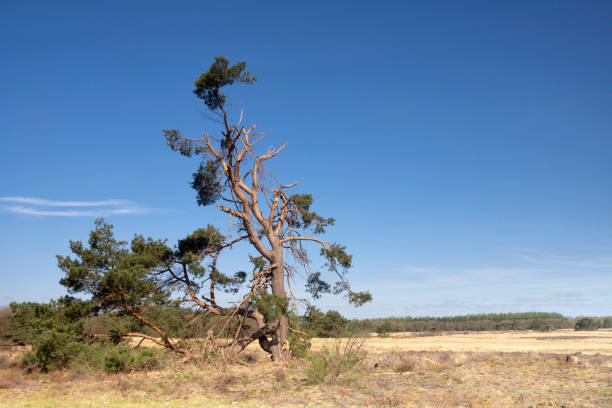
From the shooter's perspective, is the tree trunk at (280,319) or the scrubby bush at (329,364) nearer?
the scrubby bush at (329,364)

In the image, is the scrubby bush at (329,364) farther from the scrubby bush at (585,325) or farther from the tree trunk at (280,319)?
the scrubby bush at (585,325)

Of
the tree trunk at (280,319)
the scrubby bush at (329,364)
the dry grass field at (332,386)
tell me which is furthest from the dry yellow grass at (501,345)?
the dry grass field at (332,386)

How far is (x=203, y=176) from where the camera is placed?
850 inches

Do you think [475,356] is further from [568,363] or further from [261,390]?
[261,390]

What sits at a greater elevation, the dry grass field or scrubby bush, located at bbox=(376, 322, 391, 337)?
scrubby bush, located at bbox=(376, 322, 391, 337)

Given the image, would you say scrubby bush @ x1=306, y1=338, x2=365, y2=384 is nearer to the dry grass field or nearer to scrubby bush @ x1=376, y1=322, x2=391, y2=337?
the dry grass field

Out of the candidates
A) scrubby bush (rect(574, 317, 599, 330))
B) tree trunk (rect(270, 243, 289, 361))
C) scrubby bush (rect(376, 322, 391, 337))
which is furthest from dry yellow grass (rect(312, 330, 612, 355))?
scrubby bush (rect(574, 317, 599, 330))

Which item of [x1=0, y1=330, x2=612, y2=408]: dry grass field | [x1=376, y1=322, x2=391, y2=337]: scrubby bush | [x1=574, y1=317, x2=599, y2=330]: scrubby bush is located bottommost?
[x1=574, y1=317, x2=599, y2=330]: scrubby bush

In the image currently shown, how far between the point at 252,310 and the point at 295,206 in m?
5.41

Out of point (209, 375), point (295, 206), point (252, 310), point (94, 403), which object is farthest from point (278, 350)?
point (94, 403)

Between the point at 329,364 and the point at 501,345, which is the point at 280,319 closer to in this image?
the point at 329,364

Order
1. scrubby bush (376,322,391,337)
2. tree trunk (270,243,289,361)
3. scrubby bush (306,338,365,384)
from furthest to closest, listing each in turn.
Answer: scrubby bush (376,322,391,337), tree trunk (270,243,289,361), scrubby bush (306,338,365,384)

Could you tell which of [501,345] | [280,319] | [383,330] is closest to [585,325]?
[501,345]

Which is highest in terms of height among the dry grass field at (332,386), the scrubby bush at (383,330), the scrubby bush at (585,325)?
the scrubby bush at (383,330)
